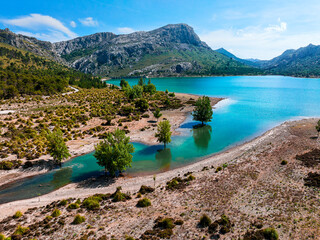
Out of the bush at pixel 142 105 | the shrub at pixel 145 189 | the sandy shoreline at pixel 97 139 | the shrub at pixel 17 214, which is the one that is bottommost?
the shrub at pixel 145 189

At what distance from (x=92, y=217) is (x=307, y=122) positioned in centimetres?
9338

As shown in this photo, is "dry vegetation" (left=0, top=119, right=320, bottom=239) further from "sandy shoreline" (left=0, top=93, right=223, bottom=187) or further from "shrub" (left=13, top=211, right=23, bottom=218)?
"sandy shoreline" (left=0, top=93, right=223, bottom=187)

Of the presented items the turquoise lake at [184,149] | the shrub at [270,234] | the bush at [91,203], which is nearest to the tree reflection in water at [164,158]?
the turquoise lake at [184,149]

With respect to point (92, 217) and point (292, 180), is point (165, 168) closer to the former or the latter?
point (92, 217)

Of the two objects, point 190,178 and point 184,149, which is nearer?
point 190,178

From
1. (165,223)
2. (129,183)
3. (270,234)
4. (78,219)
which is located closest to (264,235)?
(270,234)

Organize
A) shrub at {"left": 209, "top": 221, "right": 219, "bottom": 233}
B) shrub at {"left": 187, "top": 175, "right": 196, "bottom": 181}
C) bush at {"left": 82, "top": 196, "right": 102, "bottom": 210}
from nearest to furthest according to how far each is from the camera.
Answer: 1. shrub at {"left": 209, "top": 221, "right": 219, "bottom": 233}
2. bush at {"left": 82, "top": 196, "right": 102, "bottom": 210}
3. shrub at {"left": 187, "top": 175, "right": 196, "bottom": 181}

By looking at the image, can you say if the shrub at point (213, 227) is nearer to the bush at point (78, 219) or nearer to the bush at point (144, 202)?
the bush at point (144, 202)

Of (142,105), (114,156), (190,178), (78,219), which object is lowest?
(190,178)

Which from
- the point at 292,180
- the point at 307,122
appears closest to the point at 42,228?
the point at 292,180

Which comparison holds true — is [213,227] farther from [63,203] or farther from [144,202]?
[63,203]

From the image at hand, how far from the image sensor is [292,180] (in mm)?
37719

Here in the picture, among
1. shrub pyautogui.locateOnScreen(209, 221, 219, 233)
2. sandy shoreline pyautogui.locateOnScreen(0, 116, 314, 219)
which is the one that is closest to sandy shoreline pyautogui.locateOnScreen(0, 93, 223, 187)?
sandy shoreline pyautogui.locateOnScreen(0, 116, 314, 219)

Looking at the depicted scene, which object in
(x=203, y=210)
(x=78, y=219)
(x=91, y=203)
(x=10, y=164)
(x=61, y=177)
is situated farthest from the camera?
(x=10, y=164)
